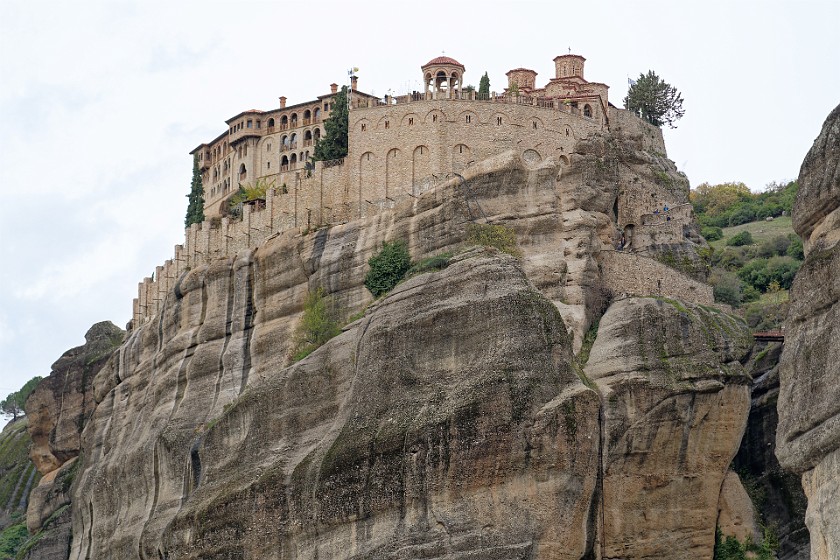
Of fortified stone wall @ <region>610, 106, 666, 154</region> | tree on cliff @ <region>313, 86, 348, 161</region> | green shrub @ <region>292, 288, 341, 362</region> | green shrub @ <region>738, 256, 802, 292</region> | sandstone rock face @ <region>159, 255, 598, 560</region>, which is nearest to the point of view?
sandstone rock face @ <region>159, 255, 598, 560</region>

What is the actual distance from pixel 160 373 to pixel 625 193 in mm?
20438

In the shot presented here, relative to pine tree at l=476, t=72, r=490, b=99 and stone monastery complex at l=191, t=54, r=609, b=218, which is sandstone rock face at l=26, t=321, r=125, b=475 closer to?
stone monastery complex at l=191, t=54, r=609, b=218

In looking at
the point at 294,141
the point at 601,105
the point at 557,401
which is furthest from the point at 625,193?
the point at 294,141

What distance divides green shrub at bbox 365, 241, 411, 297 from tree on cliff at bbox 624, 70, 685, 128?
24.3 metres

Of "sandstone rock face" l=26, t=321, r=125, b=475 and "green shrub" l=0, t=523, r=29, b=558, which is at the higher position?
"sandstone rock face" l=26, t=321, r=125, b=475

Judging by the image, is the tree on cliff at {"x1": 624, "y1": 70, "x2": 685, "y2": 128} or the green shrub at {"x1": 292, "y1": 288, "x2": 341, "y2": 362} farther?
the tree on cliff at {"x1": 624, "y1": 70, "x2": 685, "y2": 128}

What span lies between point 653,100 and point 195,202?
74.8 ft

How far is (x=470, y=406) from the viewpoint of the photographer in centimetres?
5600

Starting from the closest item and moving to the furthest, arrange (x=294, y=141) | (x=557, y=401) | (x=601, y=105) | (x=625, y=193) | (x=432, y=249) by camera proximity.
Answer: (x=557, y=401), (x=432, y=249), (x=625, y=193), (x=601, y=105), (x=294, y=141)

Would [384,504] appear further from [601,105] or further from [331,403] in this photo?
[601,105]

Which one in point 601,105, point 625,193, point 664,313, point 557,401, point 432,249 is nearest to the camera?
point 557,401

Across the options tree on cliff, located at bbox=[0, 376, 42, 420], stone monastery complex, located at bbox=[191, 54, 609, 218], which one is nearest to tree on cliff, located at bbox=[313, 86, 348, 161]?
stone monastery complex, located at bbox=[191, 54, 609, 218]

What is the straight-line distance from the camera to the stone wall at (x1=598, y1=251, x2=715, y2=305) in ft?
211

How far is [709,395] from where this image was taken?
58188 mm
